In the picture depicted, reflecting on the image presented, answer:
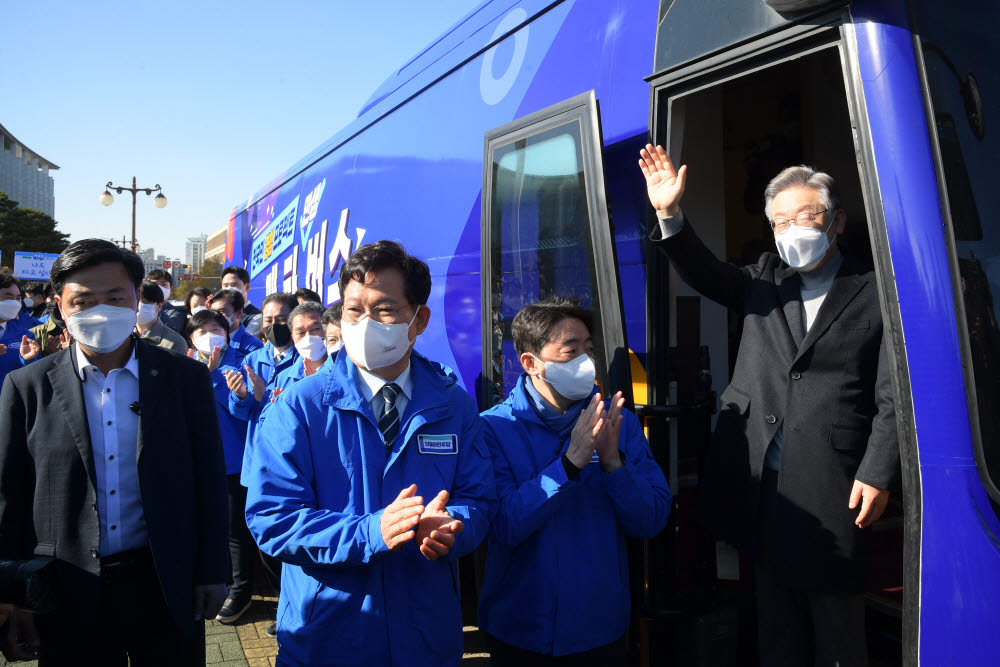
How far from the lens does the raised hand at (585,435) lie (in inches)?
83.4

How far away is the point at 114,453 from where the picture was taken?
7.53 feet

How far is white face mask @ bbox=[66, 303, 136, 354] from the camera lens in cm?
229

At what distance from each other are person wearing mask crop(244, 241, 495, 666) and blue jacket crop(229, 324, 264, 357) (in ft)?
10.2

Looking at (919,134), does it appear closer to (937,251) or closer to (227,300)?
(937,251)

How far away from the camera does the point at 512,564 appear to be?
2.30 metres

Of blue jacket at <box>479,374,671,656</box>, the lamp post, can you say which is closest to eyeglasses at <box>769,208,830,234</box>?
blue jacket at <box>479,374,671,656</box>

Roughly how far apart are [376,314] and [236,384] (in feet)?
7.66

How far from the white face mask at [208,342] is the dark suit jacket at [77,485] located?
7.87 ft

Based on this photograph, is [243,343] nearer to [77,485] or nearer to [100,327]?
[100,327]

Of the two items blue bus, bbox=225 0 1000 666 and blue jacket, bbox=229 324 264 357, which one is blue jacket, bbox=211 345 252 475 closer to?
blue jacket, bbox=229 324 264 357

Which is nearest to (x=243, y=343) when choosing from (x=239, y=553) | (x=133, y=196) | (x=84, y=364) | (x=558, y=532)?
(x=239, y=553)

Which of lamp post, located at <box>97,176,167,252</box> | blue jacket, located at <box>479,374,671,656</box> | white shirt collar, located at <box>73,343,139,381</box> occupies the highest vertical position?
lamp post, located at <box>97,176,167,252</box>

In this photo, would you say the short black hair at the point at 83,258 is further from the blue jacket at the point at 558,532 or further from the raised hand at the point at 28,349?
the raised hand at the point at 28,349

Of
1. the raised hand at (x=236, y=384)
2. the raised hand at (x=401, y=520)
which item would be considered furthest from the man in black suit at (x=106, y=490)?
the raised hand at (x=236, y=384)
